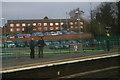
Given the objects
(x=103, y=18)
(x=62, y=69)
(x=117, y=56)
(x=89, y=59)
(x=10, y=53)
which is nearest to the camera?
(x=62, y=69)

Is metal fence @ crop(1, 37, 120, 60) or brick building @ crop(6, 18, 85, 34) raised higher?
brick building @ crop(6, 18, 85, 34)

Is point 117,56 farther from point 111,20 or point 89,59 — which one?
point 111,20

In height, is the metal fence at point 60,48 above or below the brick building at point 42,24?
below

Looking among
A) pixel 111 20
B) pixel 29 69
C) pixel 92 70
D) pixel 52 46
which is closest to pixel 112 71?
pixel 92 70

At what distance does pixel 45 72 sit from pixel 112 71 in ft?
11.5

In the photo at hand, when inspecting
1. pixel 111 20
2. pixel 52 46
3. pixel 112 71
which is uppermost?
pixel 111 20

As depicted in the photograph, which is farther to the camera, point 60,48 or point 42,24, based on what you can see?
point 42,24

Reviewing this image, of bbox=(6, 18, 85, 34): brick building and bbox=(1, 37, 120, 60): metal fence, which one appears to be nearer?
bbox=(1, 37, 120, 60): metal fence

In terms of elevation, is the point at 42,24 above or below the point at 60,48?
above

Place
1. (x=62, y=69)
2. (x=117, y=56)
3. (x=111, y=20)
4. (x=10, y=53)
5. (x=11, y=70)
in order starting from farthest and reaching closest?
(x=111, y=20) → (x=10, y=53) → (x=117, y=56) → (x=62, y=69) → (x=11, y=70)

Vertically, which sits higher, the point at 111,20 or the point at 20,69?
the point at 111,20

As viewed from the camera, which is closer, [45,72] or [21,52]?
[45,72]

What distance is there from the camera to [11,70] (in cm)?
799

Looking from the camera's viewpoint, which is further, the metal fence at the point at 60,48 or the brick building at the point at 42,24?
the brick building at the point at 42,24
